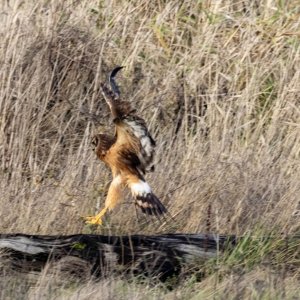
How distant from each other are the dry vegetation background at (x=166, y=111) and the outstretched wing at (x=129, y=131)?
0.31m

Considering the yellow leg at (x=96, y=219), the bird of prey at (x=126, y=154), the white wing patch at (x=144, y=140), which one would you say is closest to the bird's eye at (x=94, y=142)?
the bird of prey at (x=126, y=154)

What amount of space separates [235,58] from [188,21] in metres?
0.72

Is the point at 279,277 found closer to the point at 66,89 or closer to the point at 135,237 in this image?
the point at 135,237

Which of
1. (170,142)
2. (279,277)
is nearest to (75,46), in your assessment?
(170,142)

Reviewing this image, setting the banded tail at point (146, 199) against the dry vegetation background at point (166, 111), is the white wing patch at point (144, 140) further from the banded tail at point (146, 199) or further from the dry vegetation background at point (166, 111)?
the dry vegetation background at point (166, 111)

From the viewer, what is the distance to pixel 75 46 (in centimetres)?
804

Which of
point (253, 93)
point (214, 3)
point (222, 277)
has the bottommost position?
point (222, 277)

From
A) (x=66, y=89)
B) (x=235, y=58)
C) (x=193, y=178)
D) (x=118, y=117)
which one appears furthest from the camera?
(x=235, y=58)

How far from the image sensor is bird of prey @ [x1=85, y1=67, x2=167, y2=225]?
6.15m

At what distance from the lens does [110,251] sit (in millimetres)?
5391

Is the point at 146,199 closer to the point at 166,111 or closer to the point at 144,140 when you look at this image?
the point at 144,140

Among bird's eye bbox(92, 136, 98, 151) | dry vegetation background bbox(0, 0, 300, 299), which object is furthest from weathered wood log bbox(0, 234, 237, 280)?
bird's eye bbox(92, 136, 98, 151)

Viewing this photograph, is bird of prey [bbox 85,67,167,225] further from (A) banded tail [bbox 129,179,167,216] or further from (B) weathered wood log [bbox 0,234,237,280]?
(B) weathered wood log [bbox 0,234,237,280]

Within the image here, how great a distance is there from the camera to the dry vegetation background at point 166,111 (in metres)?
6.33
